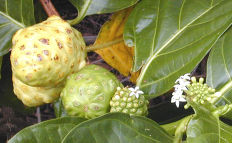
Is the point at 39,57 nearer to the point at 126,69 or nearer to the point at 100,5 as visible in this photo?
the point at 100,5

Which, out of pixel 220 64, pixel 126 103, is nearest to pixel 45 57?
pixel 126 103

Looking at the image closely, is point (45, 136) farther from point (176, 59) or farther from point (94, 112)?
point (176, 59)

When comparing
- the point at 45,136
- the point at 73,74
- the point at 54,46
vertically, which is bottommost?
the point at 45,136

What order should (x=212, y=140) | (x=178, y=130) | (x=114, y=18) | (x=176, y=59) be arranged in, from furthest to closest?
(x=114, y=18), (x=176, y=59), (x=178, y=130), (x=212, y=140)

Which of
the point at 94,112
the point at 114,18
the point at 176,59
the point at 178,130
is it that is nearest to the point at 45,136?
the point at 94,112

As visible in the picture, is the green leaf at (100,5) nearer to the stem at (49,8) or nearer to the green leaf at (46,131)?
the stem at (49,8)

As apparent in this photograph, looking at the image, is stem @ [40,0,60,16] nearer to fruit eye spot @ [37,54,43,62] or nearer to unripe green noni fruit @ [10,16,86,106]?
unripe green noni fruit @ [10,16,86,106]

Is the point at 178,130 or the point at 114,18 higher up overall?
the point at 114,18
